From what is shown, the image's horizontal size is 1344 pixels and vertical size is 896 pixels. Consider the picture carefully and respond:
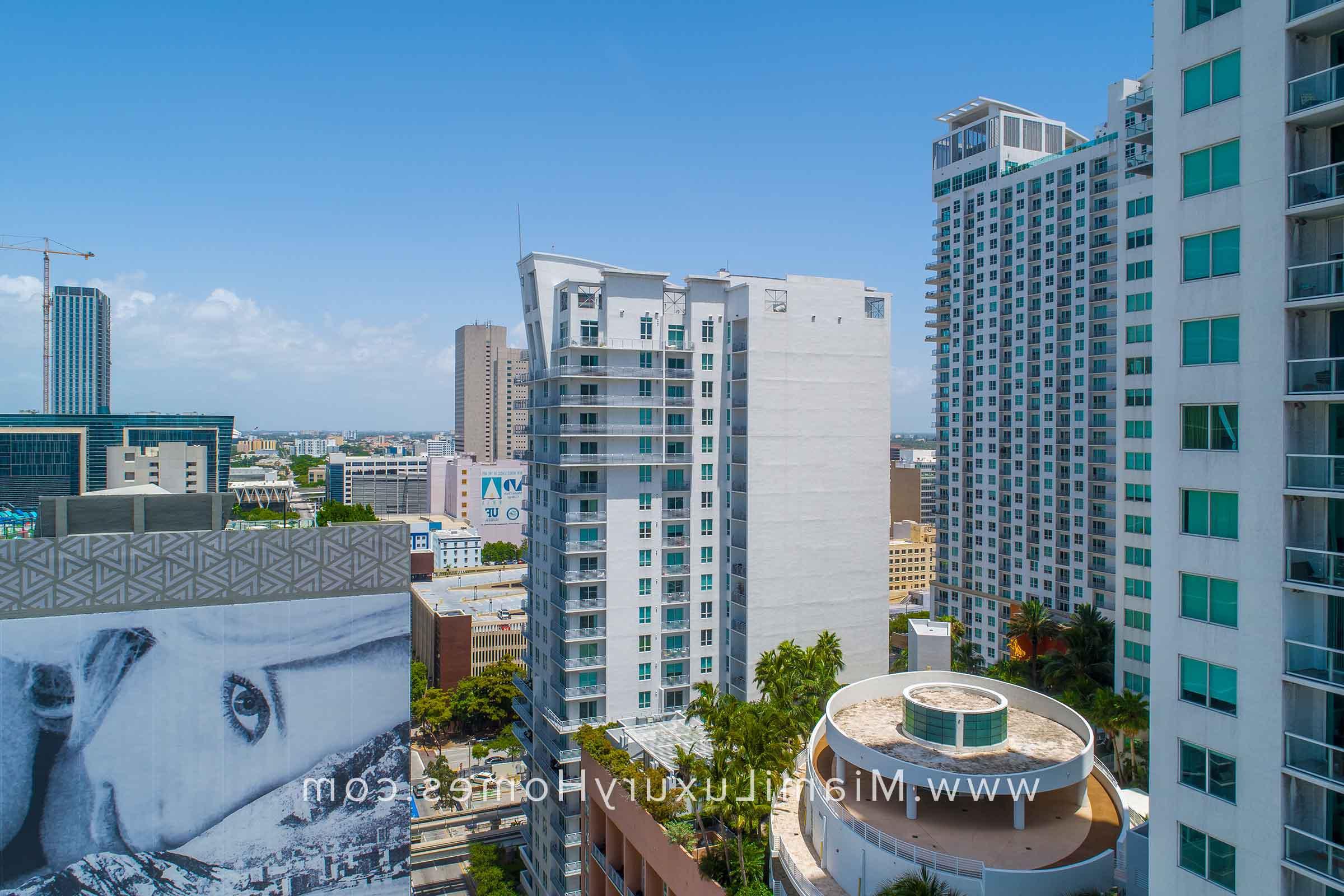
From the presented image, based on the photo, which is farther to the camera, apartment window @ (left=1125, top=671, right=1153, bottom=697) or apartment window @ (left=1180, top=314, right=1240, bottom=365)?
apartment window @ (left=1125, top=671, right=1153, bottom=697)

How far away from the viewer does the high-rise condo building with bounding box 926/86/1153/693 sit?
71375mm

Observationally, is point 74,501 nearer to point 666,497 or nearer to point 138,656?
point 138,656

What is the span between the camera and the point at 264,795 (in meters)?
28.8

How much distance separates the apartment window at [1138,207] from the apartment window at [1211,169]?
3169 cm

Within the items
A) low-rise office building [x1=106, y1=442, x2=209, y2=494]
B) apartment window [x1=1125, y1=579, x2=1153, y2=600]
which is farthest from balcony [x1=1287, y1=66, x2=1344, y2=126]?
low-rise office building [x1=106, y1=442, x2=209, y2=494]

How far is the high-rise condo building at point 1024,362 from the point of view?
234ft

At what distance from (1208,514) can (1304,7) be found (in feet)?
35.3

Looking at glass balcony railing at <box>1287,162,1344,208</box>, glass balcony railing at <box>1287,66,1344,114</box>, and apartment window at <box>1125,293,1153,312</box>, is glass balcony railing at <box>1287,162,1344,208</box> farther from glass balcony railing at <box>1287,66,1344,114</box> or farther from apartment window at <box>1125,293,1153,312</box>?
apartment window at <box>1125,293,1153,312</box>

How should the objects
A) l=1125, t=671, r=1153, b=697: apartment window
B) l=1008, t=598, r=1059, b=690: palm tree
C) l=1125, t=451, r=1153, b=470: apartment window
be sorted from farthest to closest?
l=1008, t=598, r=1059, b=690: palm tree → l=1125, t=671, r=1153, b=697: apartment window → l=1125, t=451, r=1153, b=470: apartment window

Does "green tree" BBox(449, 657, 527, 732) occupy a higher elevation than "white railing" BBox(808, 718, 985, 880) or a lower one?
lower

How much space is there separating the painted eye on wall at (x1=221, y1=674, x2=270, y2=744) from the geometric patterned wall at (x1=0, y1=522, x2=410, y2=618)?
294cm

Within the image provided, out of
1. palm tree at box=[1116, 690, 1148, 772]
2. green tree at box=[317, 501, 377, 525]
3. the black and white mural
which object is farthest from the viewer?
green tree at box=[317, 501, 377, 525]

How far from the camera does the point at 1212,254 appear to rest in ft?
60.9

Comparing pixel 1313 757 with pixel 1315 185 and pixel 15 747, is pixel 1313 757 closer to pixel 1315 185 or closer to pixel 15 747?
pixel 1315 185
